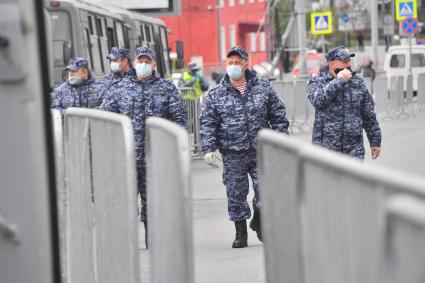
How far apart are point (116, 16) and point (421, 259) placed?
2491 cm

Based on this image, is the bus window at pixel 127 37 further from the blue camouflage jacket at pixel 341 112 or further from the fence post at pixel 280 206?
the fence post at pixel 280 206

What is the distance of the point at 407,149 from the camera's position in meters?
21.6

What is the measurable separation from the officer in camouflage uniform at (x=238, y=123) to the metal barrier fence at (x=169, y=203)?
501 centimetres

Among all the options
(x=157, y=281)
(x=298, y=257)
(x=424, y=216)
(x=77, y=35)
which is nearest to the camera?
(x=424, y=216)

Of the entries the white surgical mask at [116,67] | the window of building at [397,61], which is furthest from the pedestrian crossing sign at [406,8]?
the white surgical mask at [116,67]

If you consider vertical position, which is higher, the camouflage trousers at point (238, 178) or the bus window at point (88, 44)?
the bus window at point (88, 44)

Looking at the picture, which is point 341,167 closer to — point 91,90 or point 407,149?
point 91,90

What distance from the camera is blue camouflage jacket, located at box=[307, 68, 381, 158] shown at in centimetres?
1109

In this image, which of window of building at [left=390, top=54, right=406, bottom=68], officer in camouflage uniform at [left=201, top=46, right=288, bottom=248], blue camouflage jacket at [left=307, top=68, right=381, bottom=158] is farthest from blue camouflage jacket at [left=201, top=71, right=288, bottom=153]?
window of building at [left=390, top=54, right=406, bottom=68]

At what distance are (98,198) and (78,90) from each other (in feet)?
26.5

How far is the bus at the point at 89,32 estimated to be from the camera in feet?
73.5

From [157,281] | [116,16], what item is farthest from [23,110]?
[116,16]

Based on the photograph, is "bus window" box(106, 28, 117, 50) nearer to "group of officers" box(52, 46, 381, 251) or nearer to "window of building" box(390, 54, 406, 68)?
"group of officers" box(52, 46, 381, 251)

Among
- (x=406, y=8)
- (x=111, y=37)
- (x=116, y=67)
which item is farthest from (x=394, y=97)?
(x=116, y=67)
